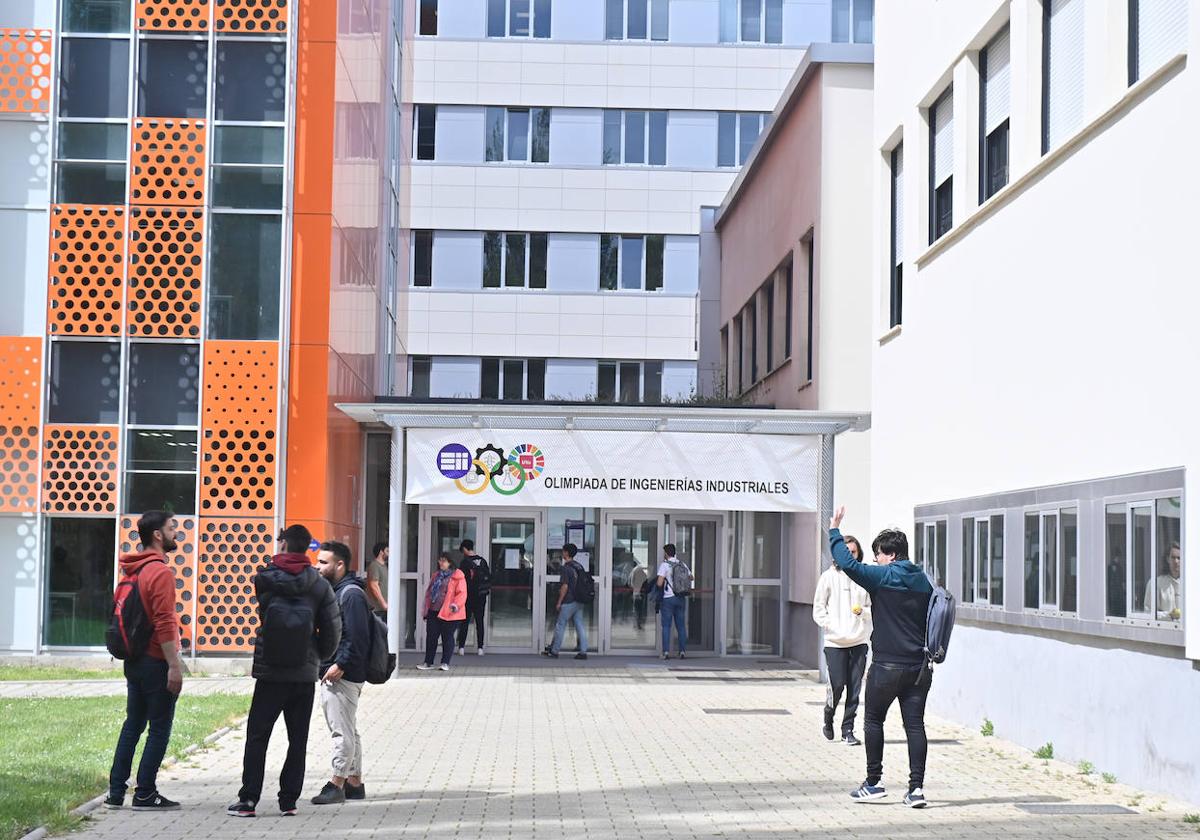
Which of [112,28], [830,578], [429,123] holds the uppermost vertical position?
[429,123]

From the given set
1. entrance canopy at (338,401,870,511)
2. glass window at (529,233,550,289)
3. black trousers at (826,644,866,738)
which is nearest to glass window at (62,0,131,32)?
entrance canopy at (338,401,870,511)

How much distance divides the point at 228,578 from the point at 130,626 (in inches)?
450

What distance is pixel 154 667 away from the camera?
412 inches

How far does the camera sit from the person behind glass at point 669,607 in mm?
26234

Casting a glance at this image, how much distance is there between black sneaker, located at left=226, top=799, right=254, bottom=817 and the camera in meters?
10.3

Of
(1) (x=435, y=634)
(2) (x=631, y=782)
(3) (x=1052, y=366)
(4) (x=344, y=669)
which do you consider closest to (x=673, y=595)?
(1) (x=435, y=634)

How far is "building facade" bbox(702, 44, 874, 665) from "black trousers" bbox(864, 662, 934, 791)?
11238mm

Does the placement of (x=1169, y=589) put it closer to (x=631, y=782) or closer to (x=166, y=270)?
(x=631, y=782)

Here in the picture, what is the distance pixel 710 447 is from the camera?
22.2 m

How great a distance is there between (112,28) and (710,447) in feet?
31.2

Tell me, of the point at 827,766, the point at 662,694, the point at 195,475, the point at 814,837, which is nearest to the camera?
the point at 814,837

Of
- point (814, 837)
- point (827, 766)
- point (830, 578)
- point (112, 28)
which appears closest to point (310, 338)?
point (112, 28)

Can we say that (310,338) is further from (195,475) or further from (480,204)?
(480,204)

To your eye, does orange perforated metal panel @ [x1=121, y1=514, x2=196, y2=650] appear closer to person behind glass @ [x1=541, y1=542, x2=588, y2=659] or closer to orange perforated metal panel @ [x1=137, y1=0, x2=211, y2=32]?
person behind glass @ [x1=541, y1=542, x2=588, y2=659]
